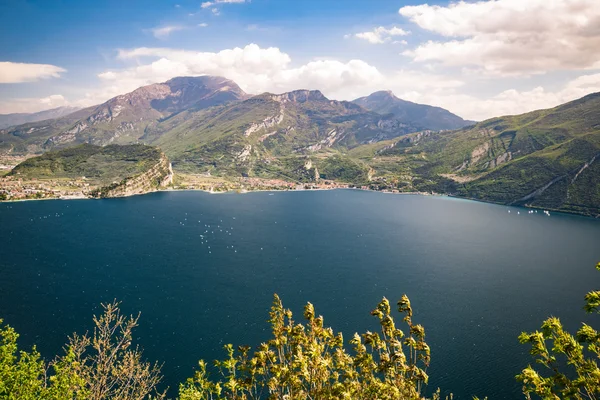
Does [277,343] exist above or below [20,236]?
above

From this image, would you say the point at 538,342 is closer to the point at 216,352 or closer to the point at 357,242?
the point at 216,352

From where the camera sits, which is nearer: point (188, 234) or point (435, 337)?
point (435, 337)

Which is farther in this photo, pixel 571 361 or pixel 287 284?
pixel 287 284

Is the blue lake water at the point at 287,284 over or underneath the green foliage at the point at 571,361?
underneath

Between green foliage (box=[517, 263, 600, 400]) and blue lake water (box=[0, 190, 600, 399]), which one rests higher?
green foliage (box=[517, 263, 600, 400])

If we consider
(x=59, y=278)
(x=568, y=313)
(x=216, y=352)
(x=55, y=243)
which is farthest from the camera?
(x=55, y=243)

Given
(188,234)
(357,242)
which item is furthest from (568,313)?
(188,234)

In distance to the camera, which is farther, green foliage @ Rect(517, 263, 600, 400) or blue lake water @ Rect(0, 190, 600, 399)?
blue lake water @ Rect(0, 190, 600, 399)

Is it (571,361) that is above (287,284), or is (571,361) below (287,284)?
above
